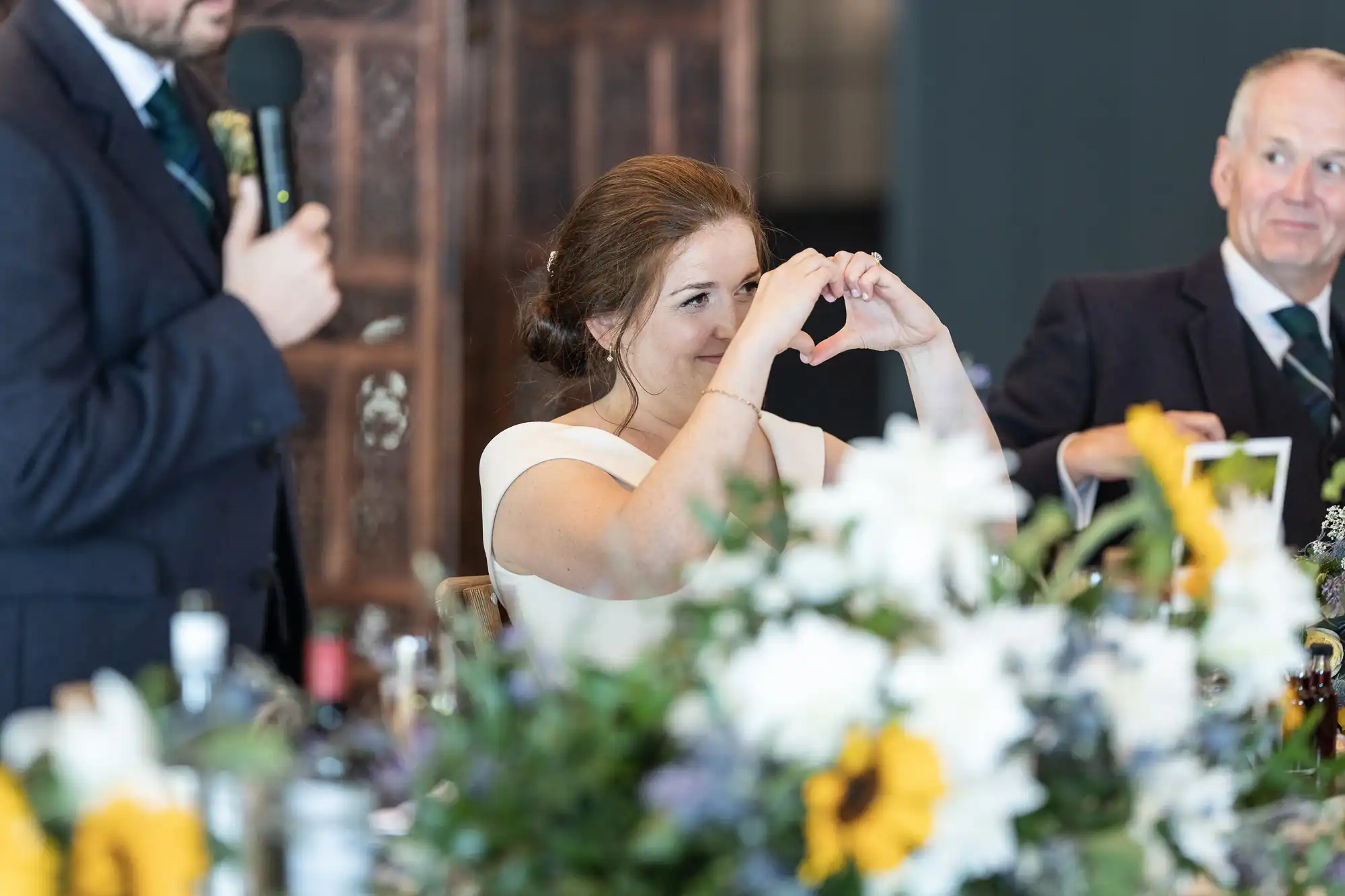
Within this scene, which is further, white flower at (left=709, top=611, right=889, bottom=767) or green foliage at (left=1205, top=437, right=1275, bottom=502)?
green foliage at (left=1205, top=437, right=1275, bottom=502)

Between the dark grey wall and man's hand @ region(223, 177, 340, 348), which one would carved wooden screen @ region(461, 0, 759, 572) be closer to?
the dark grey wall

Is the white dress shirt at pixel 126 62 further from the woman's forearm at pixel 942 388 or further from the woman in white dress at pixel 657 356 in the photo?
the woman's forearm at pixel 942 388

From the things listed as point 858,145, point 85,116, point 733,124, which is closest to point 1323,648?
point 85,116

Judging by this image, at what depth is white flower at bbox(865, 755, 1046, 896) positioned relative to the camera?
0.77 m

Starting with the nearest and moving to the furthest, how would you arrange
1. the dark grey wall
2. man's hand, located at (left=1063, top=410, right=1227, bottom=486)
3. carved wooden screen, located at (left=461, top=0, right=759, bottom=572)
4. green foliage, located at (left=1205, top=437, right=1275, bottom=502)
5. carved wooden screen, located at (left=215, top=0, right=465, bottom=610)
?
green foliage, located at (left=1205, top=437, right=1275, bottom=502) → man's hand, located at (left=1063, top=410, right=1227, bottom=486) → the dark grey wall → carved wooden screen, located at (left=215, top=0, right=465, bottom=610) → carved wooden screen, located at (left=461, top=0, right=759, bottom=572)

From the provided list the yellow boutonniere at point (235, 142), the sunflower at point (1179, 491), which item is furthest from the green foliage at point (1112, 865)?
the yellow boutonniere at point (235, 142)

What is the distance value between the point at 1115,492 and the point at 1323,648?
1021 millimetres

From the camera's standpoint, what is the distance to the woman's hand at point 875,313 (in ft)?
6.37

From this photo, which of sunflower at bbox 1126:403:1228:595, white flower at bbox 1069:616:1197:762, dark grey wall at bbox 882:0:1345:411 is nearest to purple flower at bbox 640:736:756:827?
white flower at bbox 1069:616:1197:762

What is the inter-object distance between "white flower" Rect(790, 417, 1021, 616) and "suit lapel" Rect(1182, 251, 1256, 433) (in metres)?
1.91

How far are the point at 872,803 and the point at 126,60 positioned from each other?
4.70 ft

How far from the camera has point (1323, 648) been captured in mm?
1608

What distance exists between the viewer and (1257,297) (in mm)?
2658

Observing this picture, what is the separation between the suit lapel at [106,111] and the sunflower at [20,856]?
113cm
